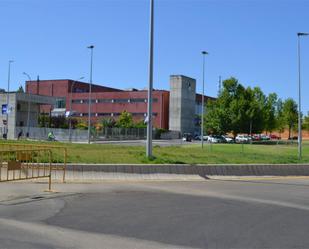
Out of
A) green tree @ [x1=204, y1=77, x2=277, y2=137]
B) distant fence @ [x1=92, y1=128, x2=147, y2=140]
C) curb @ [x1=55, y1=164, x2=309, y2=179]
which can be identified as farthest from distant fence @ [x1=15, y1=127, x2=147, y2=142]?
curb @ [x1=55, y1=164, x2=309, y2=179]

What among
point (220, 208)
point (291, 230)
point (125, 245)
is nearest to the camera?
point (125, 245)

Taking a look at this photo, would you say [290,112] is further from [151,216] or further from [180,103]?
[151,216]

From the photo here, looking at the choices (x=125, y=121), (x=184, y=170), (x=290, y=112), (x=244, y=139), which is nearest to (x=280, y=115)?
(x=290, y=112)

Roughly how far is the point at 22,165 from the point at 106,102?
388 ft

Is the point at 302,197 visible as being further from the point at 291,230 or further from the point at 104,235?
the point at 104,235

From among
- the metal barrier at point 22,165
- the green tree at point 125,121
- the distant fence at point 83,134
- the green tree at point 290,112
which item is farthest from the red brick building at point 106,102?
the metal barrier at point 22,165

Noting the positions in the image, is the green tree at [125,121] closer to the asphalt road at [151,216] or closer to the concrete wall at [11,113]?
the concrete wall at [11,113]

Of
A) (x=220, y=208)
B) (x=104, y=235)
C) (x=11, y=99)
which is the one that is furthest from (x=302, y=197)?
(x=11, y=99)

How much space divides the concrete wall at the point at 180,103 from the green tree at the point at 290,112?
22.7 meters

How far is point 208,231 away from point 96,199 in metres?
4.45

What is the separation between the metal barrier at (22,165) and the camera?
14.2 metres

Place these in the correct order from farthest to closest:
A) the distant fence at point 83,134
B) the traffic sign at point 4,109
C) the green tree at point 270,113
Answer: the green tree at point 270,113
the traffic sign at point 4,109
the distant fence at point 83,134

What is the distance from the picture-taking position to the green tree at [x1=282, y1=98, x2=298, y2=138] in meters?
111

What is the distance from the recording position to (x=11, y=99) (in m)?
82.7
